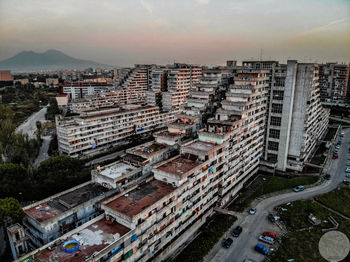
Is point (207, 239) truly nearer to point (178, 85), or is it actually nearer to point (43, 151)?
point (43, 151)

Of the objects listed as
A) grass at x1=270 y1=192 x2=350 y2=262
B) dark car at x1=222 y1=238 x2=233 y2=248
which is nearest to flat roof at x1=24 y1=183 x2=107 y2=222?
dark car at x1=222 y1=238 x2=233 y2=248

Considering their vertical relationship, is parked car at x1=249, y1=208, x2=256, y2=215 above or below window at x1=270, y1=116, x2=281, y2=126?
below

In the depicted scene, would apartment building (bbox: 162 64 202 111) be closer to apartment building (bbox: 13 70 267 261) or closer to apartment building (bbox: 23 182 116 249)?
apartment building (bbox: 13 70 267 261)

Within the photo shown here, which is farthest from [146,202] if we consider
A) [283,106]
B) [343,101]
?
[343,101]

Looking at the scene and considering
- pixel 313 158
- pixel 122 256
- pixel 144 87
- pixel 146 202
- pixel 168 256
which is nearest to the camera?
pixel 122 256

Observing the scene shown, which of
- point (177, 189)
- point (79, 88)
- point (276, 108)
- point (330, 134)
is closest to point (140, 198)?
point (177, 189)

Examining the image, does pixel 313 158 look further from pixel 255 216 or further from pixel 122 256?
pixel 122 256

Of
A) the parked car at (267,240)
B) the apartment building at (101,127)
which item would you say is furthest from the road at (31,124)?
the parked car at (267,240)
